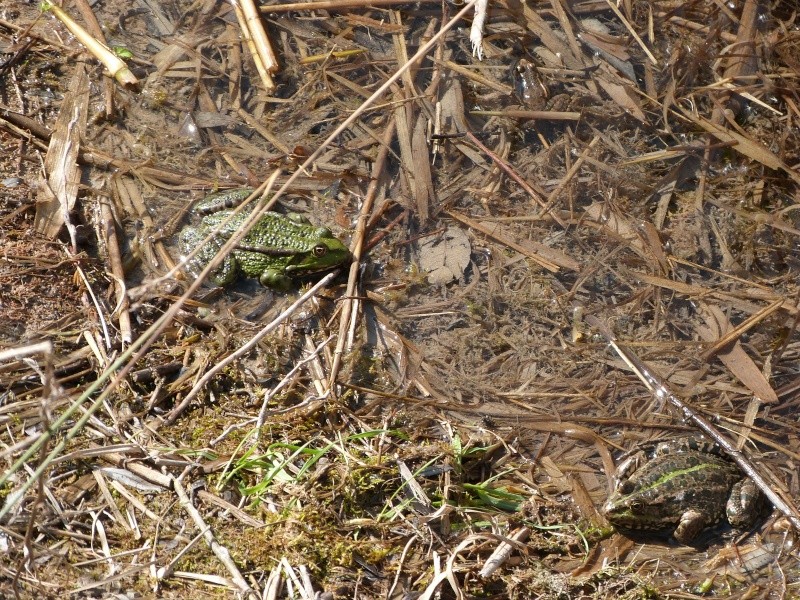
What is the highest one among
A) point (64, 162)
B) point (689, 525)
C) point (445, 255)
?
point (64, 162)

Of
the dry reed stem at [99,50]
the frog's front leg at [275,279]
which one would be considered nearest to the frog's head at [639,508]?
the frog's front leg at [275,279]

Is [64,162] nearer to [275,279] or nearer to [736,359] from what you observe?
[275,279]

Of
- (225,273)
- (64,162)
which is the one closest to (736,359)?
(225,273)

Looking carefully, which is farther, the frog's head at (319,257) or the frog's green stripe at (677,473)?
the frog's head at (319,257)

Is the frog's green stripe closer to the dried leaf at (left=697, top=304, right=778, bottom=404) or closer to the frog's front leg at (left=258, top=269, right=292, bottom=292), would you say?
the dried leaf at (left=697, top=304, right=778, bottom=404)

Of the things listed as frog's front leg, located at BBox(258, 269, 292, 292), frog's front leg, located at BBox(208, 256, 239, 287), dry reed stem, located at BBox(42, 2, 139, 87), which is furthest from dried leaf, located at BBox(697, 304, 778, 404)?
dry reed stem, located at BBox(42, 2, 139, 87)

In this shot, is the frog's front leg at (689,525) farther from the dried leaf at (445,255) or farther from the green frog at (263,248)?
the green frog at (263,248)

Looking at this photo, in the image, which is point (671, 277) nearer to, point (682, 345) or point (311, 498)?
point (682, 345)
